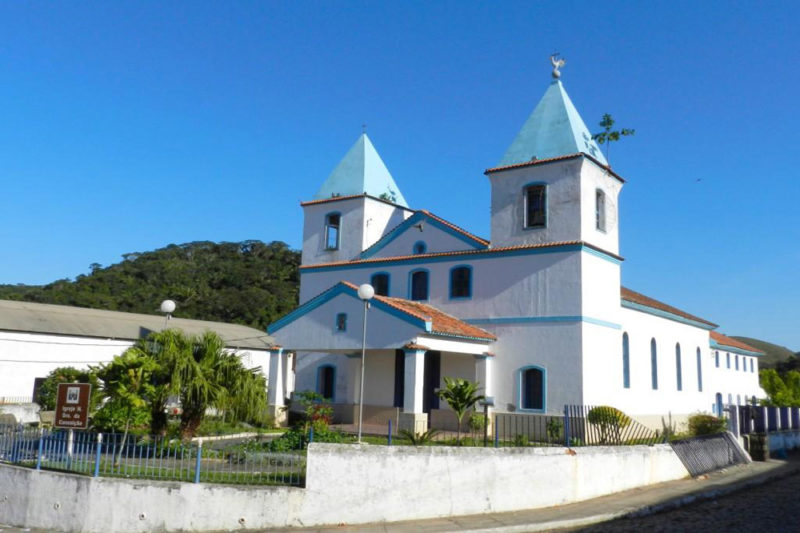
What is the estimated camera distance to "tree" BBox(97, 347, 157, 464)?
14.5m

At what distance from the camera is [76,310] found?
123 feet

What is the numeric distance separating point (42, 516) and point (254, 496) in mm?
3829

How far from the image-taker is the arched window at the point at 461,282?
25.7 metres

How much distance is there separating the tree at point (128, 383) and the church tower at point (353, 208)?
579 inches

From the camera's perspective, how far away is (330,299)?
2364 cm

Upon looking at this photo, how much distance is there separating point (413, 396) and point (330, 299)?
4746 millimetres

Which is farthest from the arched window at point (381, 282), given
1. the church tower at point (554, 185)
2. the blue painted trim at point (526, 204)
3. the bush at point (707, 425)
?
the bush at point (707, 425)

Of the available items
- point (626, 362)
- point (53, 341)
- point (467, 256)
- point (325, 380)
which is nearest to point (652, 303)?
point (626, 362)

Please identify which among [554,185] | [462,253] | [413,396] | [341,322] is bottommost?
[413,396]

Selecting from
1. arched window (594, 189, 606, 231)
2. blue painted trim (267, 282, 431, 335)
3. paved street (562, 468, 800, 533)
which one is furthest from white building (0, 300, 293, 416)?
paved street (562, 468, 800, 533)

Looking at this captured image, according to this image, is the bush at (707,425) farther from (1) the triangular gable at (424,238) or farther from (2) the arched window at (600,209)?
(1) the triangular gable at (424,238)

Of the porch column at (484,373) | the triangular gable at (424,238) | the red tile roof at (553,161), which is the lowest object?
the porch column at (484,373)

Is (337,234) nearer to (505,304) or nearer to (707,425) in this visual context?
(505,304)

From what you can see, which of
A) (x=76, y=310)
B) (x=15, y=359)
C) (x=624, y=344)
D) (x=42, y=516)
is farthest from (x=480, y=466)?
(x=76, y=310)
